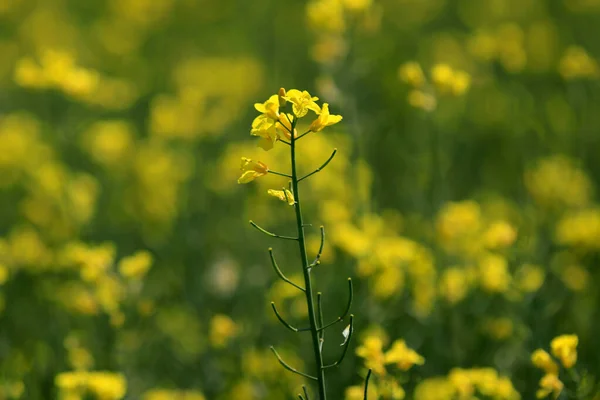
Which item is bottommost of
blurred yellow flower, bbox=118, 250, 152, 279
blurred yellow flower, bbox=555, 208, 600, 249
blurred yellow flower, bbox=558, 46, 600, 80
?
blurred yellow flower, bbox=118, 250, 152, 279

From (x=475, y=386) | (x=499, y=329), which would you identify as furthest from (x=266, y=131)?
(x=499, y=329)

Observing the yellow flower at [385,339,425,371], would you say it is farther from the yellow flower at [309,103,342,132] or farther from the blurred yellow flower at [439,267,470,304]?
the blurred yellow flower at [439,267,470,304]

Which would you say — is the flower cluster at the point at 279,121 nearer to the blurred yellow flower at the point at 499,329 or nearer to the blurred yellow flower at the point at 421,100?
the blurred yellow flower at the point at 421,100

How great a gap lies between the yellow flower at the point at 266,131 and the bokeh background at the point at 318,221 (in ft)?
3.33

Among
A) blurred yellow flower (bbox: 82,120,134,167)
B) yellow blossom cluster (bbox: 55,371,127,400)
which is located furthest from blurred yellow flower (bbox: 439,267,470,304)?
blurred yellow flower (bbox: 82,120,134,167)

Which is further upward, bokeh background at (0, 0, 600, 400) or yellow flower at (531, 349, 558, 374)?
bokeh background at (0, 0, 600, 400)

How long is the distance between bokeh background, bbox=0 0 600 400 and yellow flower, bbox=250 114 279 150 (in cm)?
101

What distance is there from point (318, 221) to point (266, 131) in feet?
8.47

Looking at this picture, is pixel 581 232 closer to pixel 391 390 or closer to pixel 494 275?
pixel 494 275

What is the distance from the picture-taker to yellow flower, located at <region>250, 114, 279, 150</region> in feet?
7.37

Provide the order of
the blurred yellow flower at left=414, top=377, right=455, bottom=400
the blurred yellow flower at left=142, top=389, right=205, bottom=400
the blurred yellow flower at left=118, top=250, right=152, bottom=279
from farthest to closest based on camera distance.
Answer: the blurred yellow flower at left=118, top=250, right=152, bottom=279
the blurred yellow flower at left=142, top=389, right=205, bottom=400
the blurred yellow flower at left=414, top=377, right=455, bottom=400

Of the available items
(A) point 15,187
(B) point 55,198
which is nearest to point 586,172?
(B) point 55,198

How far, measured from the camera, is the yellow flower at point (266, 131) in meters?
2.25

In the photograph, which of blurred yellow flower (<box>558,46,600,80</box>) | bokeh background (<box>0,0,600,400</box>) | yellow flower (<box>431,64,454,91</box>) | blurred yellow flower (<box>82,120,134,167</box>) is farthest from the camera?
blurred yellow flower (<box>82,120,134,167</box>)
